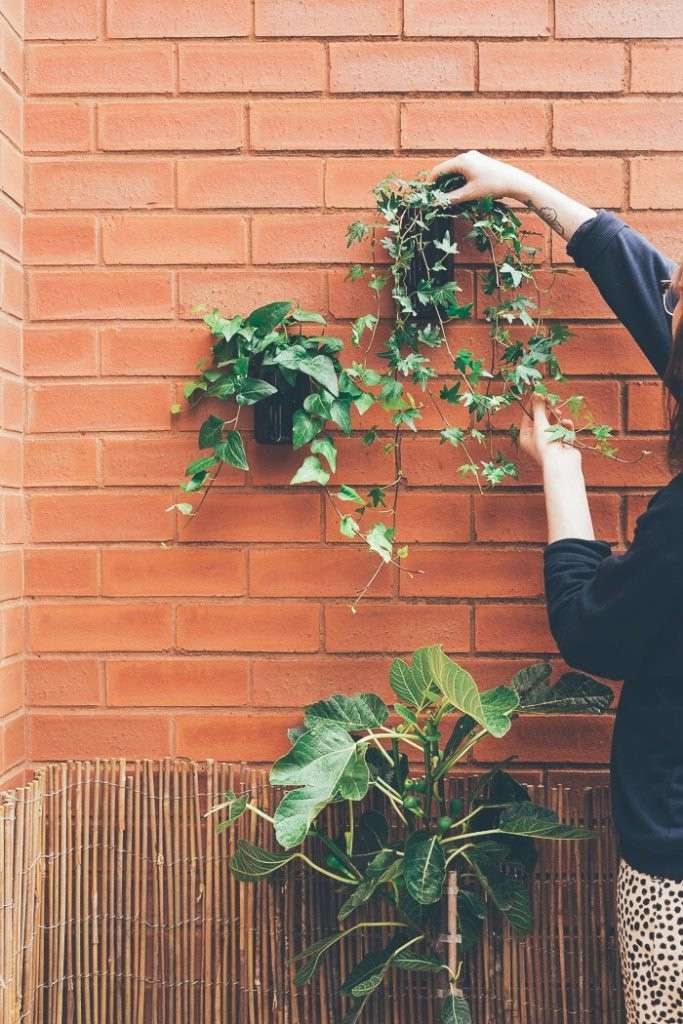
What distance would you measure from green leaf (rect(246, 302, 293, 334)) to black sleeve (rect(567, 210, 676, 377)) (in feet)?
1.79

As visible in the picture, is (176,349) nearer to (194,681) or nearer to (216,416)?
(216,416)

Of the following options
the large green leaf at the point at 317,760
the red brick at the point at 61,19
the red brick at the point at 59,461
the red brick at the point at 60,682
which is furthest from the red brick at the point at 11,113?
the large green leaf at the point at 317,760

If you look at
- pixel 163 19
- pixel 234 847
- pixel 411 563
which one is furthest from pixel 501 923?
pixel 163 19

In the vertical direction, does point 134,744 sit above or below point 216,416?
below

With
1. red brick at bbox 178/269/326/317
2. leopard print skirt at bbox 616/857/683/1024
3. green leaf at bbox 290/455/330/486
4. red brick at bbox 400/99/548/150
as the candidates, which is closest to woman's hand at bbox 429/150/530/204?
red brick at bbox 400/99/548/150

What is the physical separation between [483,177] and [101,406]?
87 centimetres

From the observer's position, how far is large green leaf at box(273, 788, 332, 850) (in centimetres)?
146

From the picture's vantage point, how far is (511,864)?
1729mm

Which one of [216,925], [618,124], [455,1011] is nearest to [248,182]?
[618,124]

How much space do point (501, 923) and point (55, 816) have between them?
35.1 inches

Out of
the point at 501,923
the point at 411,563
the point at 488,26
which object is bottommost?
the point at 501,923

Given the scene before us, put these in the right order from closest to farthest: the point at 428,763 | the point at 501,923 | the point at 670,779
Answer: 1. the point at 670,779
2. the point at 428,763
3. the point at 501,923

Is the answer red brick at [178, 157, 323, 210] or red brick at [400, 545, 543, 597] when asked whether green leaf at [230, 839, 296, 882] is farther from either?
red brick at [178, 157, 323, 210]

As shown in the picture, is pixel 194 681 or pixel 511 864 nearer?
pixel 511 864
